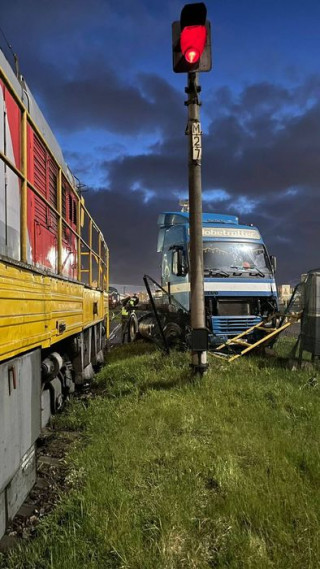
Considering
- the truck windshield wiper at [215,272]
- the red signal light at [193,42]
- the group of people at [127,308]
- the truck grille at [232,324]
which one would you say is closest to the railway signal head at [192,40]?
the red signal light at [193,42]

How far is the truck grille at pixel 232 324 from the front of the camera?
9773 millimetres

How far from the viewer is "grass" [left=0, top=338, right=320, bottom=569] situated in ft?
7.98

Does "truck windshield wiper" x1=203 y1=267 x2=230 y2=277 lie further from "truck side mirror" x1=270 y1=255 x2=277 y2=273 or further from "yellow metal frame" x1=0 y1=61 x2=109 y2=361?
"yellow metal frame" x1=0 y1=61 x2=109 y2=361

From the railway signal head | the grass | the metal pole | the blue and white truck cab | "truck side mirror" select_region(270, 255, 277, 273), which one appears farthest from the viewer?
"truck side mirror" select_region(270, 255, 277, 273)

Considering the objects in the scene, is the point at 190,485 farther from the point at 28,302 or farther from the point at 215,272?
the point at 215,272

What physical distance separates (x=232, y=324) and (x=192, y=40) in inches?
241

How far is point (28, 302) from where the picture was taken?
9.80ft

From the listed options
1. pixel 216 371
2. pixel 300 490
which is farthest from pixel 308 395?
pixel 300 490

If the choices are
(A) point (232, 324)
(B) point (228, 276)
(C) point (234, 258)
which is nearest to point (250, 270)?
(C) point (234, 258)

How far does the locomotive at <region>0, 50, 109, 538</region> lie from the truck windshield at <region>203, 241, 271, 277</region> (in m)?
3.78

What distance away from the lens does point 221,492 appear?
3.07 meters

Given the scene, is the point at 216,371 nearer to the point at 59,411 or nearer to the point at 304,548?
the point at 59,411

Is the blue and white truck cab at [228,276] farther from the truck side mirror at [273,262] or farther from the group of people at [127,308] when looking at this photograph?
the group of people at [127,308]

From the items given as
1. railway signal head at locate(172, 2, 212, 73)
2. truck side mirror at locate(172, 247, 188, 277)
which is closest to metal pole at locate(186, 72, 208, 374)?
railway signal head at locate(172, 2, 212, 73)
